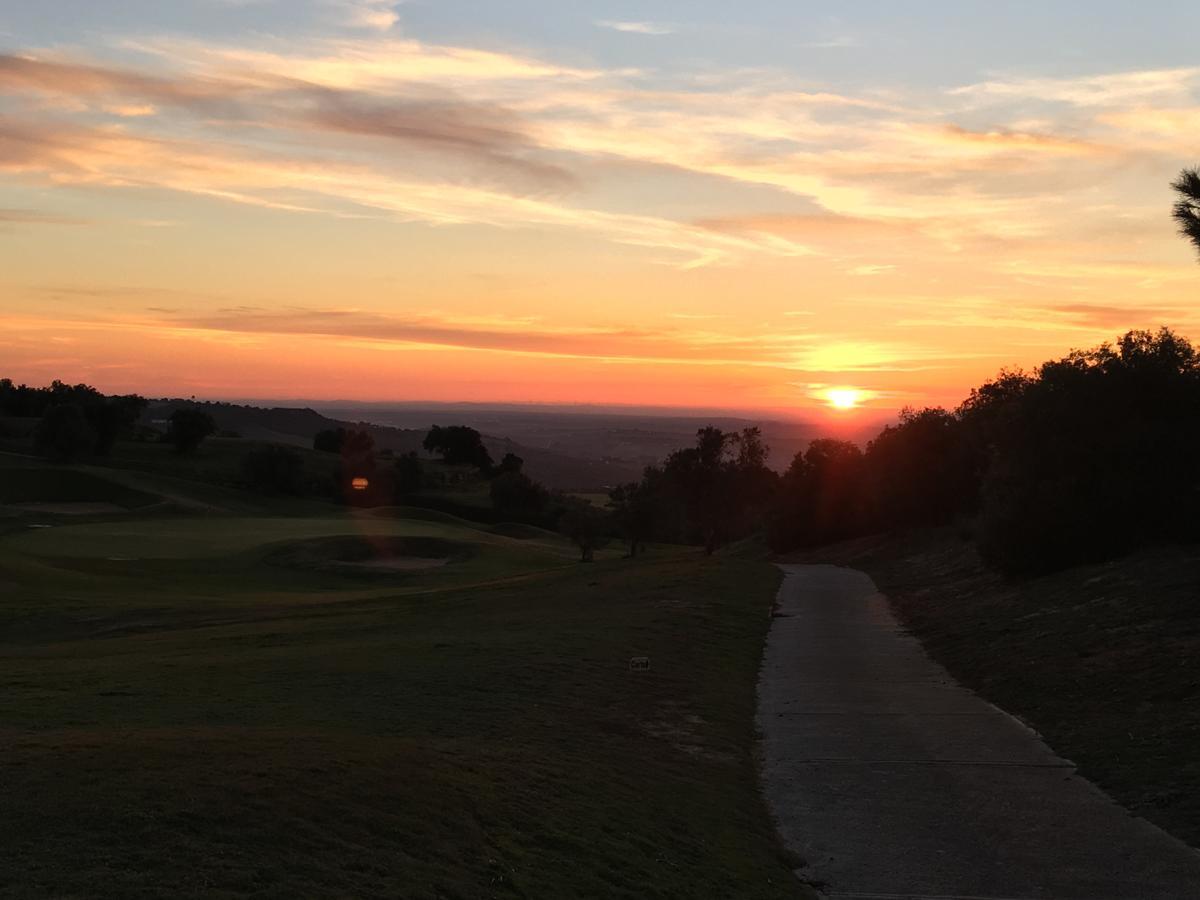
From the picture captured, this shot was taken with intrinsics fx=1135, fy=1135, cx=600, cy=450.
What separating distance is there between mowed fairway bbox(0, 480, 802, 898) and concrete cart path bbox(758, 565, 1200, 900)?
60 centimetres

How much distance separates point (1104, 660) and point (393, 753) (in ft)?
43.2

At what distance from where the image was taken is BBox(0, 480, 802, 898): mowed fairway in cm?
785

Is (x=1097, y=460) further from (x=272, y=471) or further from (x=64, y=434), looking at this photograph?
(x=64, y=434)

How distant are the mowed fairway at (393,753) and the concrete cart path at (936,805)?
1.98ft

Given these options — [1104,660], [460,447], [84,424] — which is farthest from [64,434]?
[1104,660]

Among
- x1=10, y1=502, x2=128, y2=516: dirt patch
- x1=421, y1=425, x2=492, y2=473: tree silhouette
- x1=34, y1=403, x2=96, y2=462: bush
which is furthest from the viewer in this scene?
x1=421, y1=425, x2=492, y2=473: tree silhouette

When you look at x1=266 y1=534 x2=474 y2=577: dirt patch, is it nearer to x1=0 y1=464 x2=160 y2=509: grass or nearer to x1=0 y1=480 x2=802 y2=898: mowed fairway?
x1=0 y1=480 x2=802 y2=898: mowed fairway

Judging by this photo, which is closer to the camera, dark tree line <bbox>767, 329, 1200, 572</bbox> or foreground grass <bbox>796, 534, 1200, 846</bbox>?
foreground grass <bbox>796, 534, 1200, 846</bbox>

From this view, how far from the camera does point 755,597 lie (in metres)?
35.0

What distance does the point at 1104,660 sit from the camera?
19250 mm

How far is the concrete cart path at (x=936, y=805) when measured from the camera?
1011 cm

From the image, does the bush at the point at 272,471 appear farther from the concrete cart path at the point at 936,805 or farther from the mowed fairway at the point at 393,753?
the concrete cart path at the point at 936,805

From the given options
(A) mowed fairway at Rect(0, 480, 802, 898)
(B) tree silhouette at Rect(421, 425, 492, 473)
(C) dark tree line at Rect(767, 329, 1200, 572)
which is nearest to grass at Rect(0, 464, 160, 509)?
(A) mowed fairway at Rect(0, 480, 802, 898)

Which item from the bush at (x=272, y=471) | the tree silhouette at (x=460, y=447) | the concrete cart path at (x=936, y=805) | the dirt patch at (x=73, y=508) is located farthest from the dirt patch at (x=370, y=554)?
the tree silhouette at (x=460, y=447)
